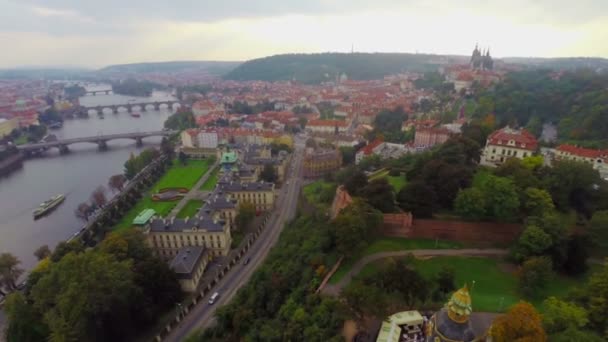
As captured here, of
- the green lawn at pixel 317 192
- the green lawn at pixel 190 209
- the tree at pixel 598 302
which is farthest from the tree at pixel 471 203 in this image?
the green lawn at pixel 190 209

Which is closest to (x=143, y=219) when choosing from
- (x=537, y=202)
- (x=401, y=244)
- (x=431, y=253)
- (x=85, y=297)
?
(x=85, y=297)

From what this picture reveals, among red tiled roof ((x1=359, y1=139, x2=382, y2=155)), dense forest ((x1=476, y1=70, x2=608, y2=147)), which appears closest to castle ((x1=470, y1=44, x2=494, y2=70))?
dense forest ((x1=476, y1=70, x2=608, y2=147))

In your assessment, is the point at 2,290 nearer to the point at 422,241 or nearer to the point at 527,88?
the point at 422,241

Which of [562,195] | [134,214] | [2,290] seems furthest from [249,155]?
[562,195]

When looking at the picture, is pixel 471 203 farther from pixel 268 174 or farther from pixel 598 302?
pixel 268 174

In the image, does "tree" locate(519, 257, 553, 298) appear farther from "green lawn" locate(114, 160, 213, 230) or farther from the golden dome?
"green lawn" locate(114, 160, 213, 230)
